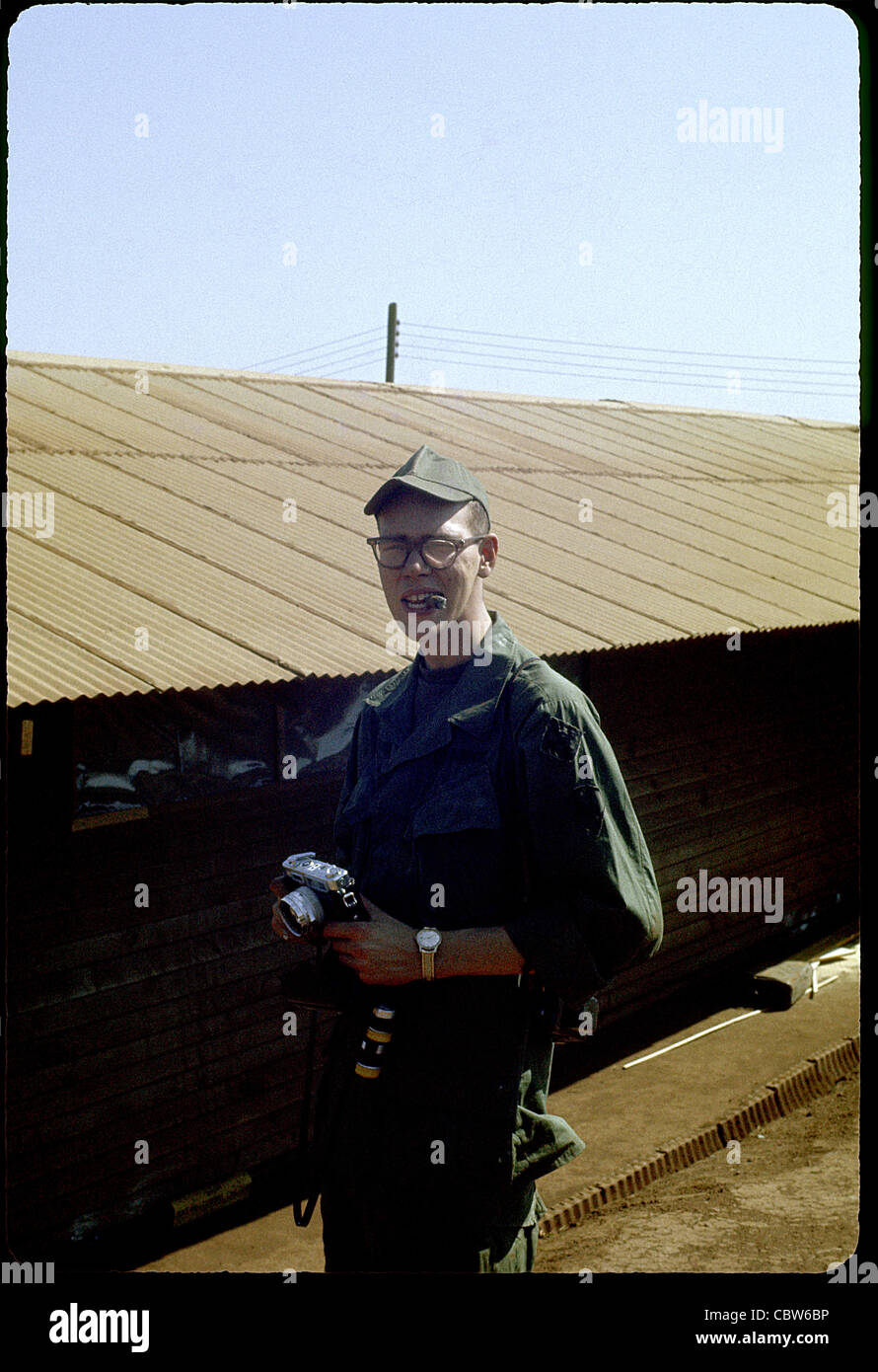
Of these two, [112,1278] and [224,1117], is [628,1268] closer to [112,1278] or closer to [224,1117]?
[224,1117]

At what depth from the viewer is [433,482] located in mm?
2668

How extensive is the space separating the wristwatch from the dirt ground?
3.37m

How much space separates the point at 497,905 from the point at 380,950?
0.28m

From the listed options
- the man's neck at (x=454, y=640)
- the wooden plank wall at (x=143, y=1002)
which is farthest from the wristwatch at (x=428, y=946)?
the wooden plank wall at (x=143, y=1002)

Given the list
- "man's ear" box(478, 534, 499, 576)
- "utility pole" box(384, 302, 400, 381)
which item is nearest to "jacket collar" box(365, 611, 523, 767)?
"man's ear" box(478, 534, 499, 576)

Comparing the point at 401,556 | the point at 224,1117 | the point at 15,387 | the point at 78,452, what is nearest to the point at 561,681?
the point at 401,556

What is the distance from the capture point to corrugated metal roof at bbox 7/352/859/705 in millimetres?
5090

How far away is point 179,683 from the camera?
4.54 m

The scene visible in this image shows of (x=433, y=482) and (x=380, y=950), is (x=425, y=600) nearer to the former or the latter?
(x=433, y=482)

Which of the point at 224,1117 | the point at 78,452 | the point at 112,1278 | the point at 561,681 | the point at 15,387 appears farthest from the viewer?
the point at 15,387

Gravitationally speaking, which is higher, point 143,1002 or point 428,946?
point 428,946

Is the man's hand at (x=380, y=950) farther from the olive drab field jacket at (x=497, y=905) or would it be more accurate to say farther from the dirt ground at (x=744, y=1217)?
the dirt ground at (x=744, y=1217)

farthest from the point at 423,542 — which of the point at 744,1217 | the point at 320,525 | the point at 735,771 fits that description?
the point at 735,771
